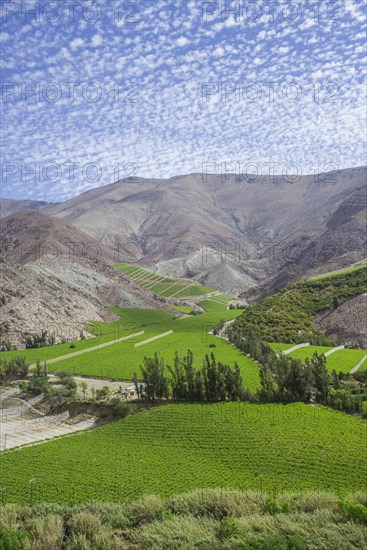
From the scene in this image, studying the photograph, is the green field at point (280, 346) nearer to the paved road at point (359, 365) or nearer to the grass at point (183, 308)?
the paved road at point (359, 365)

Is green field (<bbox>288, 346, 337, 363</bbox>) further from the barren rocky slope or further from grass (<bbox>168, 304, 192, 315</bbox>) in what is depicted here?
grass (<bbox>168, 304, 192, 315</bbox>)

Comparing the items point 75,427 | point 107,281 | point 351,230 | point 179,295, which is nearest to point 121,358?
point 75,427

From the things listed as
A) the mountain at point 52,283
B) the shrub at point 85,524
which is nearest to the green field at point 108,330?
the mountain at point 52,283

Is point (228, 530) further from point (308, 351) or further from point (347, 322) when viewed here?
point (347, 322)

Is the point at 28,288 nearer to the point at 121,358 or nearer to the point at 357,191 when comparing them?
the point at 121,358

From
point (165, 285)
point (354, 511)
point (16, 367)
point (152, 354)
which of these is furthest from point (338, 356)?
point (165, 285)
